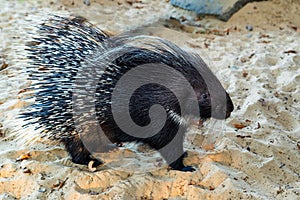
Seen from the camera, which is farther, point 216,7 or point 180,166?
point 216,7

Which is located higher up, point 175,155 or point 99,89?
point 99,89

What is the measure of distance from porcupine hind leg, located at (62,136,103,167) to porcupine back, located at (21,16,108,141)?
8cm

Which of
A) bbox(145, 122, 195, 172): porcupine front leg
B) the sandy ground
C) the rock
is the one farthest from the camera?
the rock

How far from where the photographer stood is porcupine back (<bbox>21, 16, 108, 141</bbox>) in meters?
1.97

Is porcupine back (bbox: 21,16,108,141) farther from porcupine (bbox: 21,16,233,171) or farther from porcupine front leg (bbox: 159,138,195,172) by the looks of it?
porcupine front leg (bbox: 159,138,195,172)

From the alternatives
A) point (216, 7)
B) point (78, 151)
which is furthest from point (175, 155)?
point (216, 7)

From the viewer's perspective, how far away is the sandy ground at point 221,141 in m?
1.96

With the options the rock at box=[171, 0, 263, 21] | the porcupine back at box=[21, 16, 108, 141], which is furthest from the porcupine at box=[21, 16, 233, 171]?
the rock at box=[171, 0, 263, 21]

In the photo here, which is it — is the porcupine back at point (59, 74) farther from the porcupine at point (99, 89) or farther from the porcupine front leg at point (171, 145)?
the porcupine front leg at point (171, 145)

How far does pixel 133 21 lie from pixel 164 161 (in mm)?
2452

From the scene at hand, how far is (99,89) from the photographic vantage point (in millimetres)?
1959

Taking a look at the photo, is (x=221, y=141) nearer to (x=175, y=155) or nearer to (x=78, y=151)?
(x=175, y=155)

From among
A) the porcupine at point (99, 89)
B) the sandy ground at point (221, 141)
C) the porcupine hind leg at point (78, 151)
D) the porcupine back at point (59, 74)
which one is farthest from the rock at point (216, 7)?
the porcupine hind leg at point (78, 151)

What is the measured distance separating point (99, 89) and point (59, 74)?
23 centimetres
